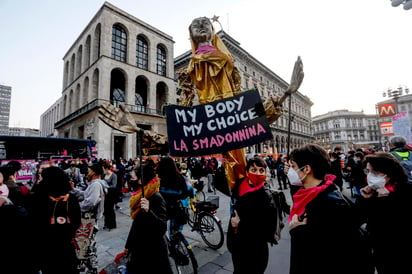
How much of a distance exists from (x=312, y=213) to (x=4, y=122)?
419 feet

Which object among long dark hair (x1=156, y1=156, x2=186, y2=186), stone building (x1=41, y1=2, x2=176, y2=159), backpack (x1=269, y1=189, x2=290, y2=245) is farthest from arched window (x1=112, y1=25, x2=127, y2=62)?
backpack (x1=269, y1=189, x2=290, y2=245)

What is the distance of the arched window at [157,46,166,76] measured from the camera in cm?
2664

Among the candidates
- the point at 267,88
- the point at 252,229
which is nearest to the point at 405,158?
the point at 252,229

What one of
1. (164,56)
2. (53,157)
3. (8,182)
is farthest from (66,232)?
(164,56)

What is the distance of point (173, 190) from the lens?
10.9 feet

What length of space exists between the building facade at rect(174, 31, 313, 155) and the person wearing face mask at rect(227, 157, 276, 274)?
2247 centimetres

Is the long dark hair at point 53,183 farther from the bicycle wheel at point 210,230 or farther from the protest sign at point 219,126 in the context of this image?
the bicycle wheel at point 210,230

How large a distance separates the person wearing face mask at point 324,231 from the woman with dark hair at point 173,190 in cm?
228

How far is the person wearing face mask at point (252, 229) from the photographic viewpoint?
184 cm

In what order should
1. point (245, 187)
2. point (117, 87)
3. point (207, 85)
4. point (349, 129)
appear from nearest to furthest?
1. point (245, 187)
2. point (207, 85)
3. point (117, 87)
4. point (349, 129)

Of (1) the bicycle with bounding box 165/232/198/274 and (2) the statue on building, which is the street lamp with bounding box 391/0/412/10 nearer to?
(2) the statue on building

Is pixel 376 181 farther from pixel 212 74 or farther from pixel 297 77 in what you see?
pixel 212 74

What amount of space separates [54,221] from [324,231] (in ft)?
9.22

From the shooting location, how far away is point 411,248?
1.73 m
